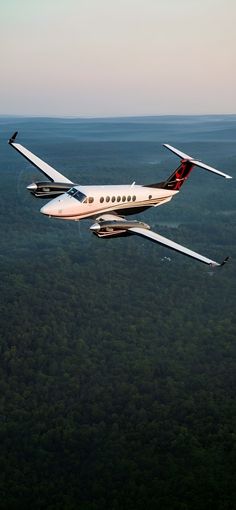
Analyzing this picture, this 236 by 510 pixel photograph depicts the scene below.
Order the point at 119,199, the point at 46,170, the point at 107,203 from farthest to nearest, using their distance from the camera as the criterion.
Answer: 1. the point at 46,170
2. the point at 119,199
3. the point at 107,203

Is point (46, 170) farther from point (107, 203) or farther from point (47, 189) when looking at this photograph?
point (107, 203)

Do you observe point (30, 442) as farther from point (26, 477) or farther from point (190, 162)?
point (190, 162)

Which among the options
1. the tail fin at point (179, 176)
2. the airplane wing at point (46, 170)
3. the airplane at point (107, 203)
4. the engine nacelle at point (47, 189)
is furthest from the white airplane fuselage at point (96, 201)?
the airplane wing at point (46, 170)

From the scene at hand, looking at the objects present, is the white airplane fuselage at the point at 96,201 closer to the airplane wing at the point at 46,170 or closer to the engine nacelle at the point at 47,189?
the engine nacelle at the point at 47,189

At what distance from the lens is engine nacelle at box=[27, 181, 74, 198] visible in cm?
6144

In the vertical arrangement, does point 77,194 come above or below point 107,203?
above

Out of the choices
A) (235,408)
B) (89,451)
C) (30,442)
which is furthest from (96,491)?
(235,408)

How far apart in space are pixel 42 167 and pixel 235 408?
13977cm

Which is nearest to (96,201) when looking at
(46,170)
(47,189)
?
(47,189)

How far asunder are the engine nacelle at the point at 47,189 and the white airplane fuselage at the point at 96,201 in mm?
3891

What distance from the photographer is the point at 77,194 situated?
5675cm

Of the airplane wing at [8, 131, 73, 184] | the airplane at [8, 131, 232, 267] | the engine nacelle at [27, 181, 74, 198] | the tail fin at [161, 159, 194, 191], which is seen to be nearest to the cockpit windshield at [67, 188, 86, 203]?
the airplane at [8, 131, 232, 267]

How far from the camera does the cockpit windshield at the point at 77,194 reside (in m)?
56.1

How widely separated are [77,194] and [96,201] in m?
2.07
